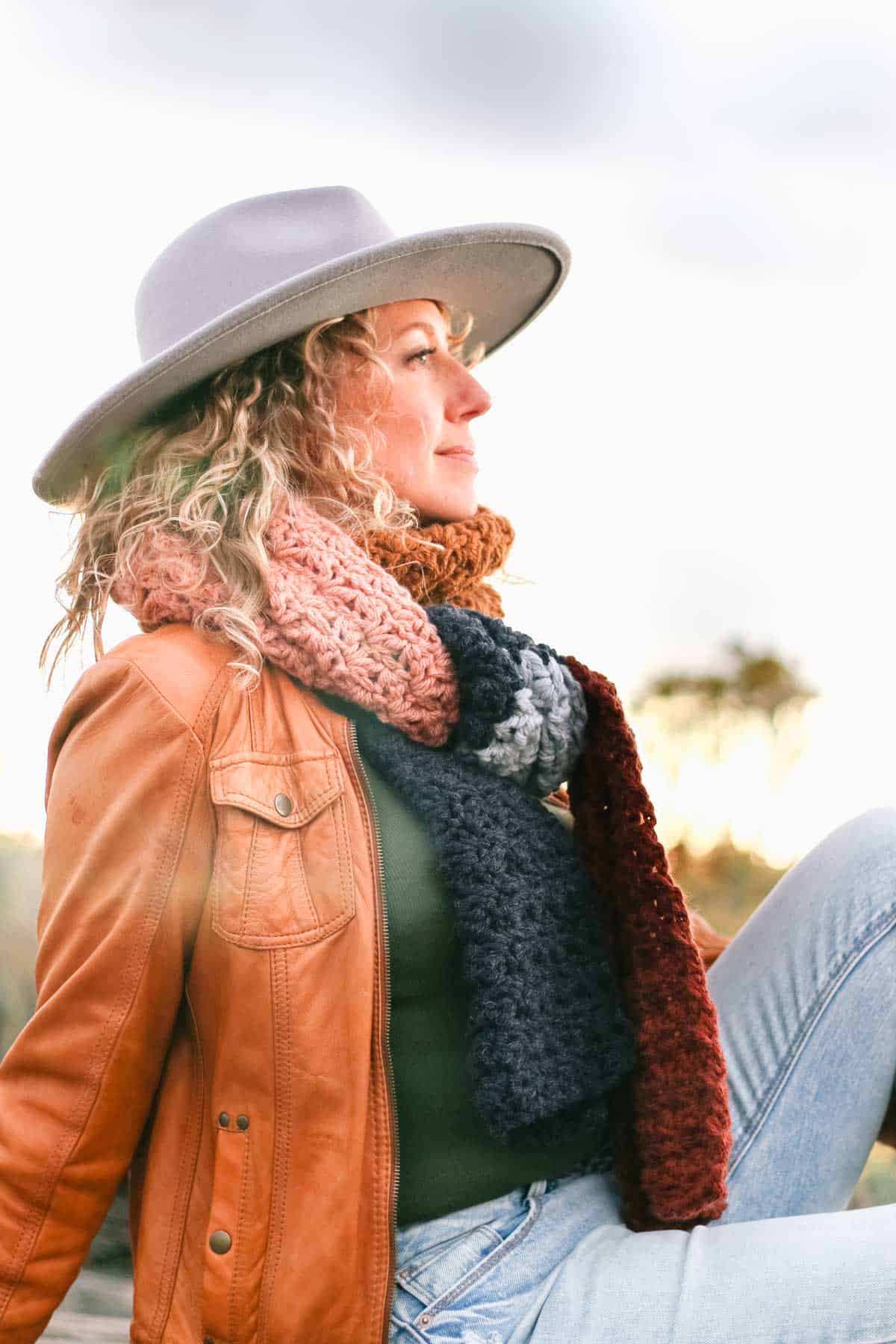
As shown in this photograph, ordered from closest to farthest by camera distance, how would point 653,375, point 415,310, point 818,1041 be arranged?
1. point 818,1041
2. point 415,310
3. point 653,375

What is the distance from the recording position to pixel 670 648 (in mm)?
5742

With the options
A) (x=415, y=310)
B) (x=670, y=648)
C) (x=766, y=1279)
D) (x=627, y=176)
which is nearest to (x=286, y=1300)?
(x=766, y=1279)

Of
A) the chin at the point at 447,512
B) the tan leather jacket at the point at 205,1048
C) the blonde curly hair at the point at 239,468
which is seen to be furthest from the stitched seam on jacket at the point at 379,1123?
the chin at the point at 447,512

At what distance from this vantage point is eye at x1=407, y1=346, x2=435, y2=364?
1521 millimetres

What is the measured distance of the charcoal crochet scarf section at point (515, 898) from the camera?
44.2 inches

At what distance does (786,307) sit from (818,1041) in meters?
4.03

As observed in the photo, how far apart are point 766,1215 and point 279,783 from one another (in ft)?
2.53

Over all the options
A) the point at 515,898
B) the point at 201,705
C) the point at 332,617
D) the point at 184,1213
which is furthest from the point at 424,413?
the point at 184,1213

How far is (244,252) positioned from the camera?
1.39m

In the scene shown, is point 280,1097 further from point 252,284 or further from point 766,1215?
point 252,284

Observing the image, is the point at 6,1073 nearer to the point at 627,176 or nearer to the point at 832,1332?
the point at 832,1332

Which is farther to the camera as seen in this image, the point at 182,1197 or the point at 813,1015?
the point at 813,1015

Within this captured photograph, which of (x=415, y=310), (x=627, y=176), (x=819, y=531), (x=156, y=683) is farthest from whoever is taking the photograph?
(x=819, y=531)

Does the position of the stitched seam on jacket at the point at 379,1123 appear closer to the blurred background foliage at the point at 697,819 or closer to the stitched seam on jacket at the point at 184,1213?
the stitched seam on jacket at the point at 184,1213
